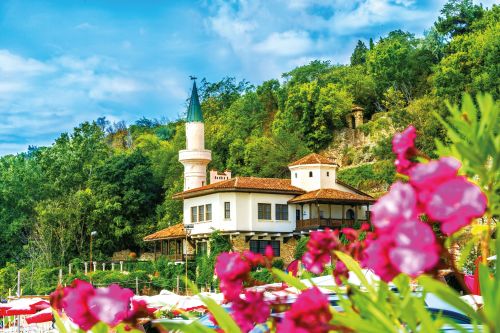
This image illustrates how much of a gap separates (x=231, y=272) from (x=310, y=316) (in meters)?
0.37

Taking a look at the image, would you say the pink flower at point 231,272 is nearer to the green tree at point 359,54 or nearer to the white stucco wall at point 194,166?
the white stucco wall at point 194,166

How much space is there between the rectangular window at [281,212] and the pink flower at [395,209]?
4675cm

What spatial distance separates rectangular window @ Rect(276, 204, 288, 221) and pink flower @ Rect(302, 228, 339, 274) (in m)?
46.1

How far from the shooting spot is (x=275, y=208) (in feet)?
159

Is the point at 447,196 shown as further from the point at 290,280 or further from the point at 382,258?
the point at 290,280

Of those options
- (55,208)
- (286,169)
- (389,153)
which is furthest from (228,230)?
(55,208)

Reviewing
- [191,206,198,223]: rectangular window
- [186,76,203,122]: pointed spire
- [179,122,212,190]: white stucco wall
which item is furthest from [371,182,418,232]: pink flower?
[186,76,203,122]: pointed spire

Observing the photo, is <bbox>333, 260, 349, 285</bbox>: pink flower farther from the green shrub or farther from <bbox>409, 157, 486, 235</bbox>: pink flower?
the green shrub

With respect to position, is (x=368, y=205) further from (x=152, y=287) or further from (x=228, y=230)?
(x=152, y=287)

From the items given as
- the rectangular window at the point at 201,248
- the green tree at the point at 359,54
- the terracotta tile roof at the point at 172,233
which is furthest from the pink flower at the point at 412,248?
the green tree at the point at 359,54

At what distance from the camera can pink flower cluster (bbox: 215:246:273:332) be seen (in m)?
2.14

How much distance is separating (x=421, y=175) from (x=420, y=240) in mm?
179

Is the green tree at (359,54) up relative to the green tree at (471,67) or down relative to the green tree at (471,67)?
up

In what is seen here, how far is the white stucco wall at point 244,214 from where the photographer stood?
155 feet
